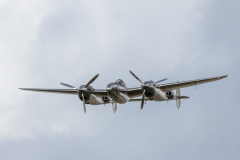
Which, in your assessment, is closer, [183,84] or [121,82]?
[121,82]

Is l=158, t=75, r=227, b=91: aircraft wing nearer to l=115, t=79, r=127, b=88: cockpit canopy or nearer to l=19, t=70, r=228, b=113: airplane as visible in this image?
l=19, t=70, r=228, b=113: airplane

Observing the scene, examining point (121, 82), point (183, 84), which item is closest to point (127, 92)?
point (121, 82)

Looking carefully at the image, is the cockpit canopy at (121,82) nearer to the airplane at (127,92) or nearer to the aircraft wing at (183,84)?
the airplane at (127,92)

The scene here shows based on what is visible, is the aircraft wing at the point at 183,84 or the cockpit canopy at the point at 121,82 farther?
the cockpit canopy at the point at 121,82

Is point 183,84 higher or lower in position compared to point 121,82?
lower

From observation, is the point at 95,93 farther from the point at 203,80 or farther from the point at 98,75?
the point at 203,80

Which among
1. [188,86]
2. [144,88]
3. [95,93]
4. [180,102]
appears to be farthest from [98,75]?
[180,102]

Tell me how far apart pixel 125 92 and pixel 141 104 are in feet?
8.81

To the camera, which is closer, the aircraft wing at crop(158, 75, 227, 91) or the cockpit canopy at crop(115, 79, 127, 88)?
the aircraft wing at crop(158, 75, 227, 91)

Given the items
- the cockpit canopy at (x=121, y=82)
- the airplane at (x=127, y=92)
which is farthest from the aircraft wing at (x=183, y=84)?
the cockpit canopy at (x=121, y=82)

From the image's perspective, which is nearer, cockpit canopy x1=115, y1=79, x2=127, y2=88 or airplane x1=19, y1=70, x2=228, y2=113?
airplane x1=19, y1=70, x2=228, y2=113

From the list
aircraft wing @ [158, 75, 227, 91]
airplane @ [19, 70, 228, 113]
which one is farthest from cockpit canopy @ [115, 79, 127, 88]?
aircraft wing @ [158, 75, 227, 91]

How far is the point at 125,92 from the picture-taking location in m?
44.7

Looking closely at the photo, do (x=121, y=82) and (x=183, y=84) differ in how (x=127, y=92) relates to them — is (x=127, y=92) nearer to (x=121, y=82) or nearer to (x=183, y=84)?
(x=121, y=82)
